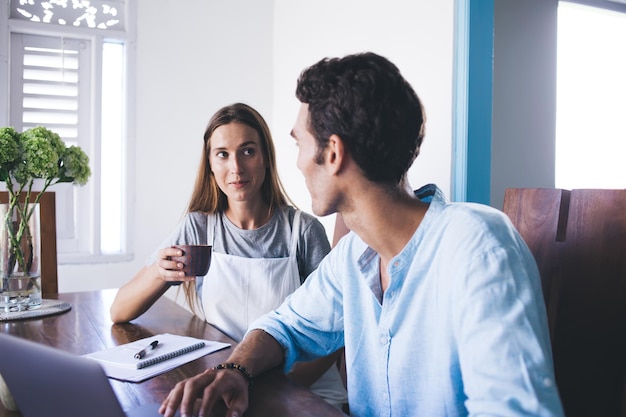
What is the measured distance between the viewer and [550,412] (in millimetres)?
701

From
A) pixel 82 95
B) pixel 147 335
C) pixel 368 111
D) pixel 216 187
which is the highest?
pixel 82 95

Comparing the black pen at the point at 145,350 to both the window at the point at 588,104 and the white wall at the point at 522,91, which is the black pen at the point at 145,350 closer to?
the white wall at the point at 522,91

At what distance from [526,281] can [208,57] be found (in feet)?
9.96

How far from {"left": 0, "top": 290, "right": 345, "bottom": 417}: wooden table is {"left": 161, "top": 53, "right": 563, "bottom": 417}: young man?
0.07 m

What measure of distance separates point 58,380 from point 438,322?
23.5 inches

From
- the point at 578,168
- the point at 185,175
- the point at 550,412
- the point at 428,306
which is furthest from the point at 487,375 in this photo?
the point at 578,168

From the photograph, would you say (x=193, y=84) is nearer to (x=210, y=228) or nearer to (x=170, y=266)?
(x=210, y=228)

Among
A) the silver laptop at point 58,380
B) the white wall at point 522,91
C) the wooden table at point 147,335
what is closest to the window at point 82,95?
the wooden table at point 147,335

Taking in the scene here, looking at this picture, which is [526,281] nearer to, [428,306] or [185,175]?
[428,306]

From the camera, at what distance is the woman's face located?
177 cm

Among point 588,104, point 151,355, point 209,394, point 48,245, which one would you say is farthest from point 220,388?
point 588,104

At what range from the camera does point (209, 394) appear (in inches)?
36.7

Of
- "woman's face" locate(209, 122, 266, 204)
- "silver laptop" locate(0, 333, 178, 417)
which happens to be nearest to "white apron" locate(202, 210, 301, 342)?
"woman's face" locate(209, 122, 266, 204)

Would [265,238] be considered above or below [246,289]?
above
